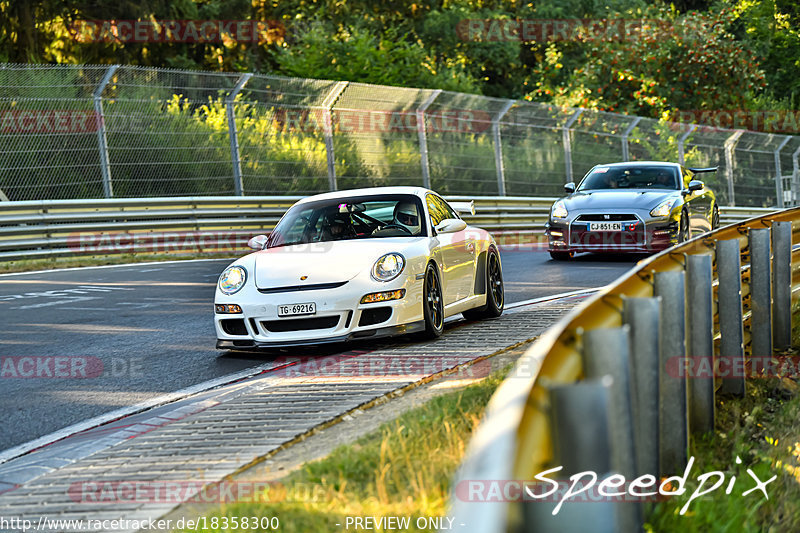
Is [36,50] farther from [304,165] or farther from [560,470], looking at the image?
[560,470]

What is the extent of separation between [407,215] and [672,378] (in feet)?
16.3

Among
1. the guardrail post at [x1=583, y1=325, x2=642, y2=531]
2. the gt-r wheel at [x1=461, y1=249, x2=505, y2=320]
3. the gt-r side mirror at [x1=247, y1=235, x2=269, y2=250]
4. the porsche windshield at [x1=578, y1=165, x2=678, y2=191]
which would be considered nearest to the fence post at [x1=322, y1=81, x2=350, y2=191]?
the porsche windshield at [x1=578, y1=165, x2=678, y2=191]

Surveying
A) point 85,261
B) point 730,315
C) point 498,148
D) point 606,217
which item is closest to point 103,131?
point 85,261

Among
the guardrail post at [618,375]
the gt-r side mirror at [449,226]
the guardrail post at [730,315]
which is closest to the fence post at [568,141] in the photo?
the gt-r side mirror at [449,226]

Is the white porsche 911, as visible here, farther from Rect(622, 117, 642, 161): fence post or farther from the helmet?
Rect(622, 117, 642, 161): fence post

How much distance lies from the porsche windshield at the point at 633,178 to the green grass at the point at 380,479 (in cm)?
1162

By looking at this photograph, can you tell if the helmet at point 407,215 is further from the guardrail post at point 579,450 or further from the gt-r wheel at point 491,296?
the guardrail post at point 579,450

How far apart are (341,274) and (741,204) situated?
26.4m

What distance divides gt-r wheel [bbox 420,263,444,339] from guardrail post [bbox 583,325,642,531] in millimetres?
5081

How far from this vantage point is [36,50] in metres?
29.9

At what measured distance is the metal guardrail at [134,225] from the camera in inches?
650

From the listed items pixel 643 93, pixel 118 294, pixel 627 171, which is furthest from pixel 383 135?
pixel 643 93

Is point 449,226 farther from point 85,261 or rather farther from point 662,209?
point 85,261

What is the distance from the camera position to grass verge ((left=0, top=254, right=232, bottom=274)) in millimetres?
15716
